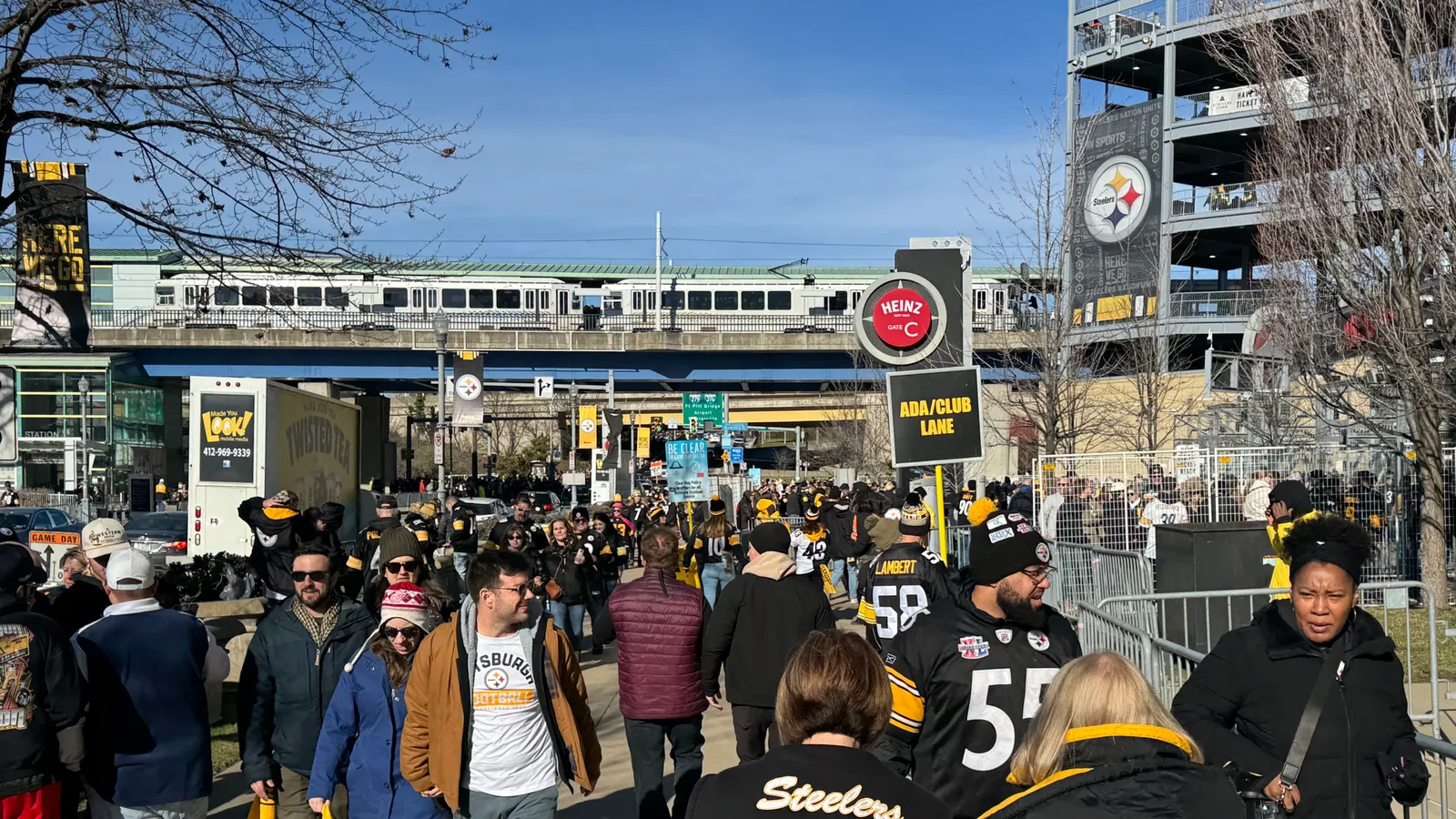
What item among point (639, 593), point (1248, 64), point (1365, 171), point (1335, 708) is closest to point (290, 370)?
point (1248, 64)

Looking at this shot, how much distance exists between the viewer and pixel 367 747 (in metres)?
5.54

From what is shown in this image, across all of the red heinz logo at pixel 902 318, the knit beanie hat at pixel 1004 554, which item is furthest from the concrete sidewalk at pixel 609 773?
the red heinz logo at pixel 902 318

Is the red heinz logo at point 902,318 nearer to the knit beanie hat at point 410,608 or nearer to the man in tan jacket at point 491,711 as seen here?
the knit beanie hat at point 410,608

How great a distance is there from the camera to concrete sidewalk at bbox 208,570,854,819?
323 inches

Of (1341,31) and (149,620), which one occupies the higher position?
(1341,31)

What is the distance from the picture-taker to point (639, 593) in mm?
7117

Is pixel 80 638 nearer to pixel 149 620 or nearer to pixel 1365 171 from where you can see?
pixel 149 620

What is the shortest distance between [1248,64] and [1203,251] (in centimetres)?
3840

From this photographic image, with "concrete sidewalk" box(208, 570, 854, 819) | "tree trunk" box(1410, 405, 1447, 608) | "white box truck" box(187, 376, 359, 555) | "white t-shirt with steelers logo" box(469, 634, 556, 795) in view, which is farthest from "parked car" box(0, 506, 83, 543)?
"white t-shirt with steelers logo" box(469, 634, 556, 795)

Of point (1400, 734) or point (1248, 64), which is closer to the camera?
point (1400, 734)

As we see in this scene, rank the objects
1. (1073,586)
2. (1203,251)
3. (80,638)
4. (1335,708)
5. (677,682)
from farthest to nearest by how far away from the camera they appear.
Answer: (1203,251)
(1073,586)
(677,682)
(80,638)
(1335,708)

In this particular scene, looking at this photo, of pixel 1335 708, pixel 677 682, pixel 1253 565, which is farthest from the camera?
pixel 1253 565

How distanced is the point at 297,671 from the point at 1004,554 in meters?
3.40

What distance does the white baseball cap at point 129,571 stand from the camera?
17.7ft
